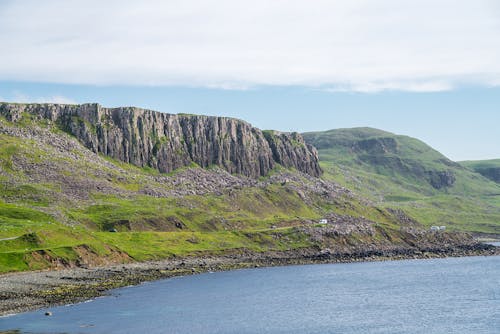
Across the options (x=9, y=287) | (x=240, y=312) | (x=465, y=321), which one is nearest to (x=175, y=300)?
(x=240, y=312)

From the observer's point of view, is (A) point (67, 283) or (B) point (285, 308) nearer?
(B) point (285, 308)

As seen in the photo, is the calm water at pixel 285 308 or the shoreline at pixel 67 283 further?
the shoreline at pixel 67 283

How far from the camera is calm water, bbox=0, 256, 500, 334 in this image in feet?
368

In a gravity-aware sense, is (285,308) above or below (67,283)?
below

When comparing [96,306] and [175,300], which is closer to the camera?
[96,306]

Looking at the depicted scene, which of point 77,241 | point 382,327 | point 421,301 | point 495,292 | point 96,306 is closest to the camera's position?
point 382,327

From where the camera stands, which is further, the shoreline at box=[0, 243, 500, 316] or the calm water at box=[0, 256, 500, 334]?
the shoreline at box=[0, 243, 500, 316]

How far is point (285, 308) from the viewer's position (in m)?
137

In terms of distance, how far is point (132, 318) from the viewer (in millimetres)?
119375

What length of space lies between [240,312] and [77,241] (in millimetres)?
84744

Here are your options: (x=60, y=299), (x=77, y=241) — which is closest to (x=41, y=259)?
(x=77, y=241)

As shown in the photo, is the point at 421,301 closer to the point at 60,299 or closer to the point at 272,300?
the point at 272,300

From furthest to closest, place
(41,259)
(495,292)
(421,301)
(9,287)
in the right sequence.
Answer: (41,259) → (495,292) → (421,301) → (9,287)

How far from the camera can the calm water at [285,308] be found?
368ft
